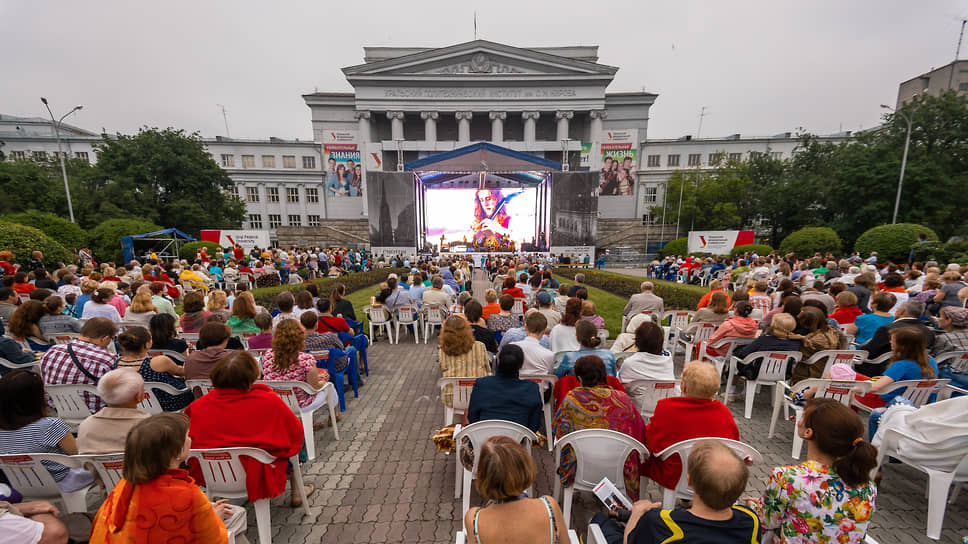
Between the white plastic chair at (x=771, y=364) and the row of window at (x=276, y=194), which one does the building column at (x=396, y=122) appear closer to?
the row of window at (x=276, y=194)

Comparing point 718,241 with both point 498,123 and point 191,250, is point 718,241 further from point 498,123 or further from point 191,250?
point 191,250

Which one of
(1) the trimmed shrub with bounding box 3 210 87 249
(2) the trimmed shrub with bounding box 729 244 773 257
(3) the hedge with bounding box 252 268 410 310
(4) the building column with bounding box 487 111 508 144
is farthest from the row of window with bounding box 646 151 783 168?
(1) the trimmed shrub with bounding box 3 210 87 249

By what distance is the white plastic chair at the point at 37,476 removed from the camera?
2.05 meters

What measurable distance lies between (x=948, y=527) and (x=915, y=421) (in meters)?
0.90

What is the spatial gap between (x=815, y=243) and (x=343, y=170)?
1434 inches

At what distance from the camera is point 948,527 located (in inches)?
103

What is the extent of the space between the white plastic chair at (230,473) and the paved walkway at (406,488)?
37cm

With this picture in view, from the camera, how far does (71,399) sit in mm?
3096

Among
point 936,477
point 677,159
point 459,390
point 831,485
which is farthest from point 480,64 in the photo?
point 831,485

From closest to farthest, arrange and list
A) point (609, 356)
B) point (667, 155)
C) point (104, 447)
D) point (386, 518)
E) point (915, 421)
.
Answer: point (104, 447) → point (915, 421) → point (386, 518) → point (609, 356) → point (667, 155)

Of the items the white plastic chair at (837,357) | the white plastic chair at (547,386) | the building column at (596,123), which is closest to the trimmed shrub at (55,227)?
the white plastic chair at (547,386)

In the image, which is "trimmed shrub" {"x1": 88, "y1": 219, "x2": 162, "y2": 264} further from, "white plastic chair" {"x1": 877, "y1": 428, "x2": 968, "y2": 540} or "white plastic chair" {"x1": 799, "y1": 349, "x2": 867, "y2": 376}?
"white plastic chair" {"x1": 877, "y1": 428, "x2": 968, "y2": 540}

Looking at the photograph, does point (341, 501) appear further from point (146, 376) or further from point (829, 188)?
point (829, 188)

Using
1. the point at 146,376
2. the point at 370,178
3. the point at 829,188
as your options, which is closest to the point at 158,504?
the point at 146,376
